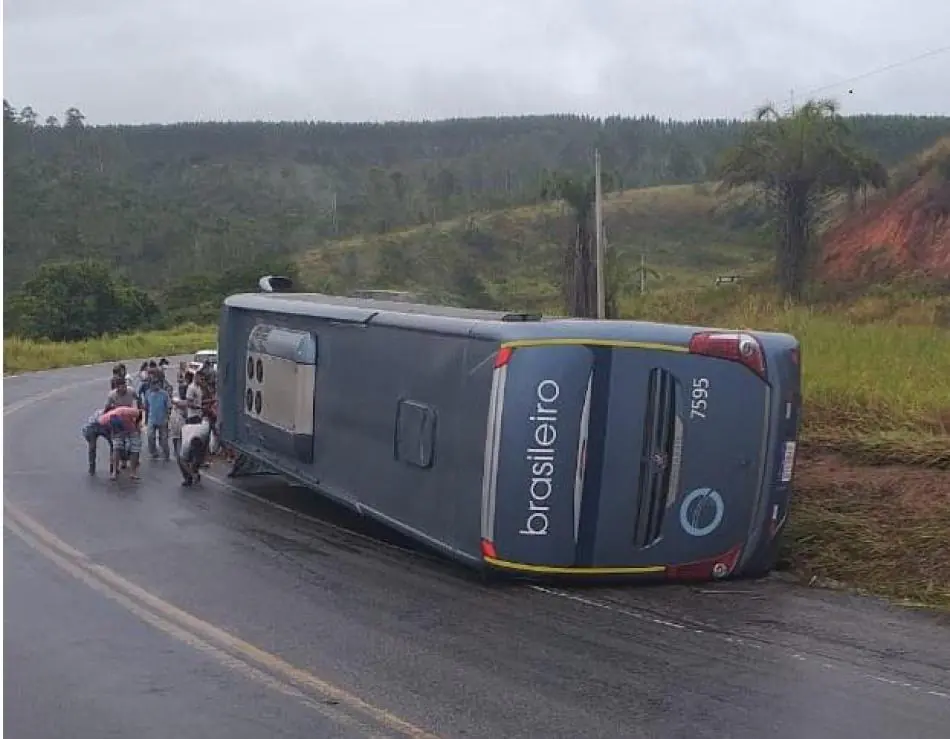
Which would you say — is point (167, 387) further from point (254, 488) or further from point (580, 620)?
point (580, 620)

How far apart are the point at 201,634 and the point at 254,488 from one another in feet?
27.3

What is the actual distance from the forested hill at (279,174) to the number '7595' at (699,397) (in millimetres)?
50599

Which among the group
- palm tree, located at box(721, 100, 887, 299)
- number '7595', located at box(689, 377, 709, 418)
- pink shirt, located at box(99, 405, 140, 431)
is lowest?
pink shirt, located at box(99, 405, 140, 431)

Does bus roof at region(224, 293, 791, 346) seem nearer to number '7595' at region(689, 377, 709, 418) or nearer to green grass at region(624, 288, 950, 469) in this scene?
number '7595' at region(689, 377, 709, 418)

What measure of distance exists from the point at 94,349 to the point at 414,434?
1841 inches

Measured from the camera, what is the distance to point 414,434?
11.5 metres

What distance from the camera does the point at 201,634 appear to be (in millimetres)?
9289

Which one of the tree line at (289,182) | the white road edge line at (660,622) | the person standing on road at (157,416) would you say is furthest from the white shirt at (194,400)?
the tree line at (289,182)

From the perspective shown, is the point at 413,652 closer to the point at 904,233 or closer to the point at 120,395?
the point at 120,395

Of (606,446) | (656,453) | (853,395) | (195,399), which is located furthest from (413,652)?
(195,399)

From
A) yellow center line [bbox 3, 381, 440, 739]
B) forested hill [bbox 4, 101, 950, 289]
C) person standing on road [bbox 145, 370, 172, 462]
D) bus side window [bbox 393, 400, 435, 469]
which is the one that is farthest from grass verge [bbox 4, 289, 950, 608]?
forested hill [bbox 4, 101, 950, 289]

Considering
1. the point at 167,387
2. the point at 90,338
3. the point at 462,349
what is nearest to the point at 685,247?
the point at 90,338

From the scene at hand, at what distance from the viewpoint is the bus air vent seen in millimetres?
10227

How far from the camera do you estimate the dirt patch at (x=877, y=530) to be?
10578 millimetres
